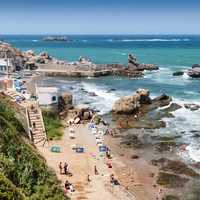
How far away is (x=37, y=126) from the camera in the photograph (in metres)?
46.3

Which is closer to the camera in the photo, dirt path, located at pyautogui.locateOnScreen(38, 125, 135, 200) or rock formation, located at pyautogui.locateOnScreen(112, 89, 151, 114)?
dirt path, located at pyautogui.locateOnScreen(38, 125, 135, 200)

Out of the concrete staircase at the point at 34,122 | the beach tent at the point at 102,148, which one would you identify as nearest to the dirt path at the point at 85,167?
the beach tent at the point at 102,148

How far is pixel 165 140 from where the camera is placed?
48.7 meters

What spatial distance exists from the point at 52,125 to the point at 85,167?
1249 cm

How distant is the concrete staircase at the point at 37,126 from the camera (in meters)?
44.6

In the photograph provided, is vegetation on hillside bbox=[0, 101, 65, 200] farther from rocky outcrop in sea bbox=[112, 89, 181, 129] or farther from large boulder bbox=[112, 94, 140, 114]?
large boulder bbox=[112, 94, 140, 114]

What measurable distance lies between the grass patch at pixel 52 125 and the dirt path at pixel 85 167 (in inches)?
30.4

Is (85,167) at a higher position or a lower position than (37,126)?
lower

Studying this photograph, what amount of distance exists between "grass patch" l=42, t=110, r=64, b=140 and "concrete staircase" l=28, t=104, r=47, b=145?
119 centimetres

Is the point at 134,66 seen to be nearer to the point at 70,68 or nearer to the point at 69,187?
the point at 70,68

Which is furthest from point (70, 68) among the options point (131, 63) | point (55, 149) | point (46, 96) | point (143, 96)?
point (55, 149)

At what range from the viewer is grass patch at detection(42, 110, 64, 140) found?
47.7 meters

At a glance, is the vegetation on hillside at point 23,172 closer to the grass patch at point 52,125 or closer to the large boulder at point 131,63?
the grass patch at point 52,125

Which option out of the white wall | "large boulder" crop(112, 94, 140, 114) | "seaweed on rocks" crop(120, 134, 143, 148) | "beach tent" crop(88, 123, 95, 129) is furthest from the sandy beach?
"large boulder" crop(112, 94, 140, 114)
